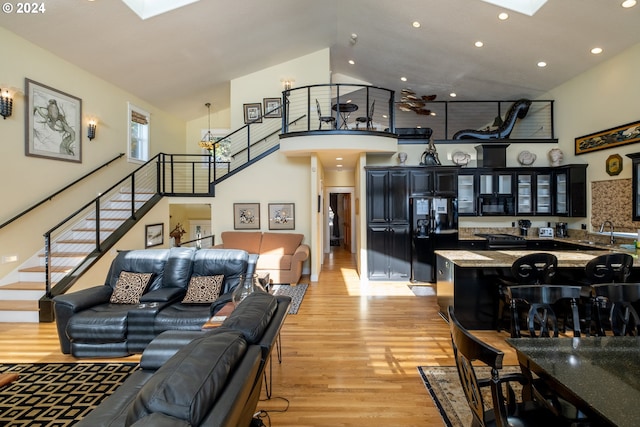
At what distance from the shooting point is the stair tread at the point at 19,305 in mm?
4273

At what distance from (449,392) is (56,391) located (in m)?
3.25

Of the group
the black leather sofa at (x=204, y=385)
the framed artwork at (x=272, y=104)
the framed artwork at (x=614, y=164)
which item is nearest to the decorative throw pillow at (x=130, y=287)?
the black leather sofa at (x=204, y=385)

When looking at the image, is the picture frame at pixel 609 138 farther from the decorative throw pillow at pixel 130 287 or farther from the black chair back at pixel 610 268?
the decorative throw pillow at pixel 130 287

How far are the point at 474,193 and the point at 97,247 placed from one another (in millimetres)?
7233

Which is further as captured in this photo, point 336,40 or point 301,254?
point 336,40

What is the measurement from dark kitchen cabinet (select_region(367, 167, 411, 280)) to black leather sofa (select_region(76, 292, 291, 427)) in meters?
4.82

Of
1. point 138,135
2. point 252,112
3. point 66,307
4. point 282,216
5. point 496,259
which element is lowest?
point 66,307

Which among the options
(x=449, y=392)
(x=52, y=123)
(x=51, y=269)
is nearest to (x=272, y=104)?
(x=52, y=123)

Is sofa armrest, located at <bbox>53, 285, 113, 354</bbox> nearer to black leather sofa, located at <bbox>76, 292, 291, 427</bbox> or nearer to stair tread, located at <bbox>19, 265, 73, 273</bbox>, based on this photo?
black leather sofa, located at <bbox>76, 292, 291, 427</bbox>

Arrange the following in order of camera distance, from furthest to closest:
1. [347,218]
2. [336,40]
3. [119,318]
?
1. [347,218]
2. [336,40]
3. [119,318]

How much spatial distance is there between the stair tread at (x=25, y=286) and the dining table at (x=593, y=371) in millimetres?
5920

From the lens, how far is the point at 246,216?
734 cm

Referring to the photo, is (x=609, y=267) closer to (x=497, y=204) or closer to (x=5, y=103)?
(x=497, y=204)

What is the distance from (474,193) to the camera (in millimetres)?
6707
